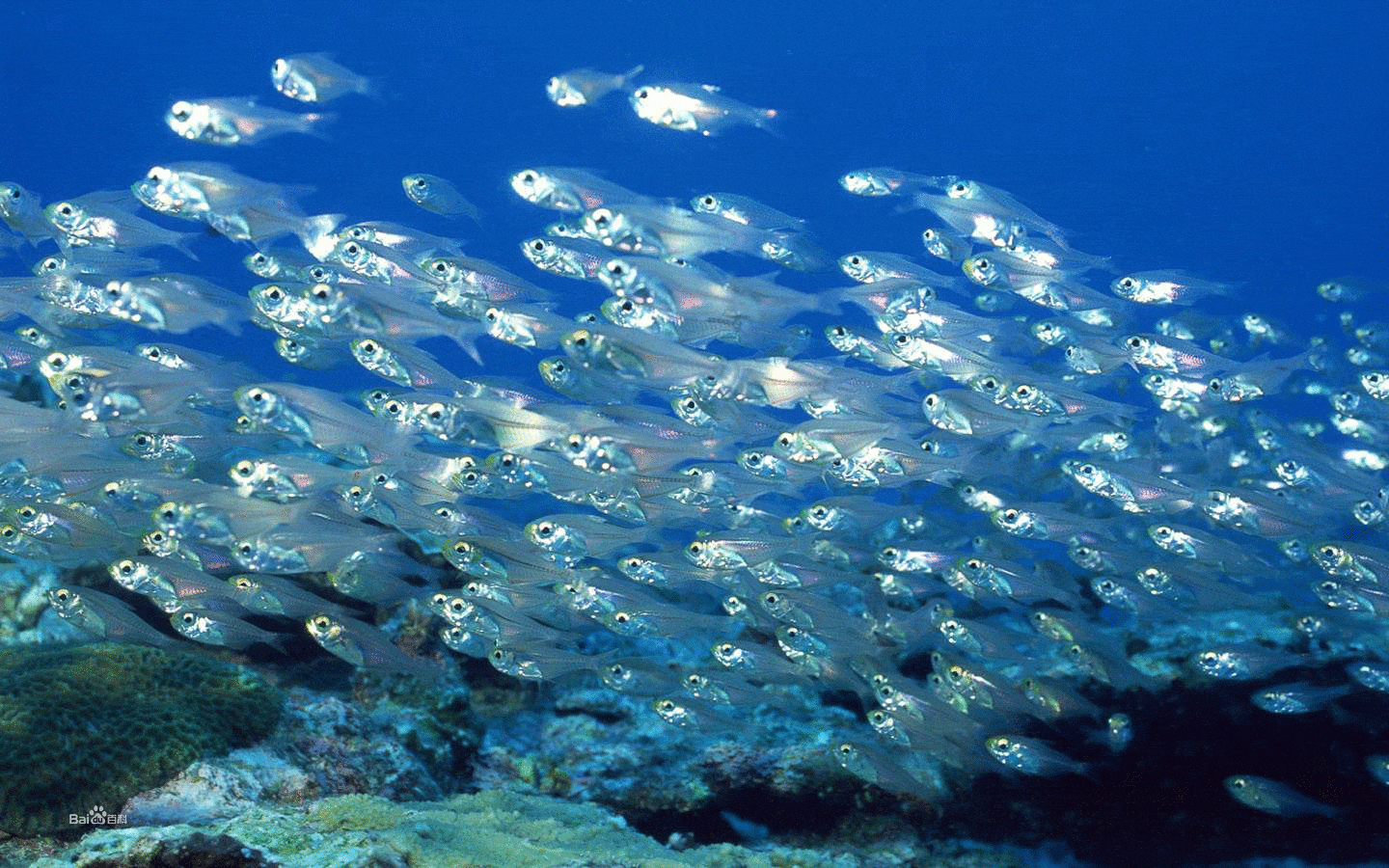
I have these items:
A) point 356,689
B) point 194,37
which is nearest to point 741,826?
point 356,689

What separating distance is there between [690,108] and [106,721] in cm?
585

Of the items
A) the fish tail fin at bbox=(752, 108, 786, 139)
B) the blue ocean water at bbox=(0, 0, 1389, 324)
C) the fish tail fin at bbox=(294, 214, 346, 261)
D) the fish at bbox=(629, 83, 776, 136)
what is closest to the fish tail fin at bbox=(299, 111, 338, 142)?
the fish tail fin at bbox=(294, 214, 346, 261)

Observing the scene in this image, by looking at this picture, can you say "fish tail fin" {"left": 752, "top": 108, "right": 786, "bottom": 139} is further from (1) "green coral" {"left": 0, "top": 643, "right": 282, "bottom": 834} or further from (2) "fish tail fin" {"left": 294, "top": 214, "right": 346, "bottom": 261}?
(1) "green coral" {"left": 0, "top": 643, "right": 282, "bottom": 834}

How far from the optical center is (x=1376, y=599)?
6.70 meters

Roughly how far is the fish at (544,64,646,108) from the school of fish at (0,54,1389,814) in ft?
0.14

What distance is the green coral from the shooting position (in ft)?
14.9

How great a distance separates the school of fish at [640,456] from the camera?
5.94 m

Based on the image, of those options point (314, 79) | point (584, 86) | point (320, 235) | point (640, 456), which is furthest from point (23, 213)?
point (640, 456)

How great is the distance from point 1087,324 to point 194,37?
5264cm

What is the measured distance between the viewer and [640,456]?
18.9 ft

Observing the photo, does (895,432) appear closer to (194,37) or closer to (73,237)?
(73,237)
